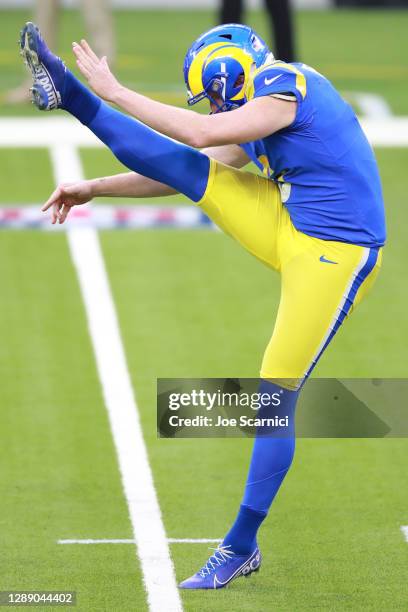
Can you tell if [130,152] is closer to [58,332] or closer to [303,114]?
[303,114]

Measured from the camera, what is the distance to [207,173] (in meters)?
5.33

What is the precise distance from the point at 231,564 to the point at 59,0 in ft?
34.4

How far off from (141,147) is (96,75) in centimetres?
32

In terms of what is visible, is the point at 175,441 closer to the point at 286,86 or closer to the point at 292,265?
the point at 292,265

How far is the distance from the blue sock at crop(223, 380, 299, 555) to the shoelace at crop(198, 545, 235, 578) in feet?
0.44

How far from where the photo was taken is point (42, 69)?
5238 millimetres

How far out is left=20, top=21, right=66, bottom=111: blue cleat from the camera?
5188 millimetres

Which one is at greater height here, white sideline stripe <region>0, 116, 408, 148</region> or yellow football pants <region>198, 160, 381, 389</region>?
yellow football pants <region>198, 160, 381, 389</region>

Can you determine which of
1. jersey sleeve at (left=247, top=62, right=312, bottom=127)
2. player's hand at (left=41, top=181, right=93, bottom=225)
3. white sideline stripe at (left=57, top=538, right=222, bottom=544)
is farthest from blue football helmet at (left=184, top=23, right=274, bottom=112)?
white sideline stripe at (left=57, top=538, right=222, bottom=544)

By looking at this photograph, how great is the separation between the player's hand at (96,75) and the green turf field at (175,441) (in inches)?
72.6

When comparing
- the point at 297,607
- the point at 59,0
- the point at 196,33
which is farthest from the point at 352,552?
the point at 196,33

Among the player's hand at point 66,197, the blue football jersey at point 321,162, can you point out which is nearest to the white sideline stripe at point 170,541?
the player's hand at point 66,197

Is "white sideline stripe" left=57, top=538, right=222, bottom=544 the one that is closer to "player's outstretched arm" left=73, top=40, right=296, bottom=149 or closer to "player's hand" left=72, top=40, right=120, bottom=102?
"player's outstretched arm" left=73, top=40, right=296, bottom=149

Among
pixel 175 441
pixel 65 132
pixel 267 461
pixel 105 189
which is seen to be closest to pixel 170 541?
pixel 267 461
